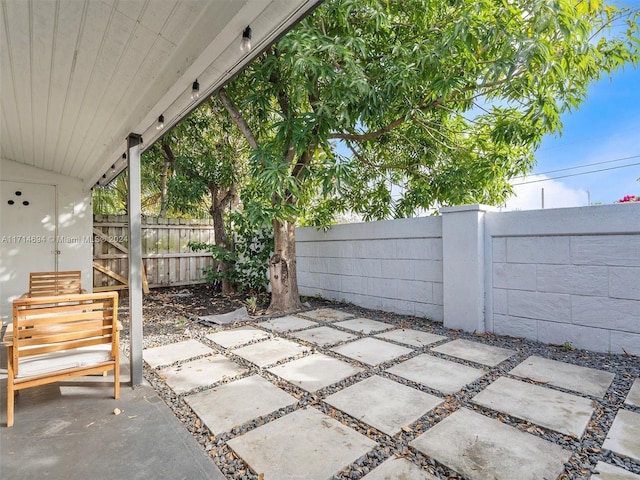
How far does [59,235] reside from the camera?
213 inches

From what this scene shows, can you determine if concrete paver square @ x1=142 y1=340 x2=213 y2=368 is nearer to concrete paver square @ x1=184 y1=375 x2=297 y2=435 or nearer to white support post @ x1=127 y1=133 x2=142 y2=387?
white support post @ x1=127 y1=133 x2=142 y2=387

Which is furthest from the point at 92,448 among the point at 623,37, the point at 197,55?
the point at 623,37

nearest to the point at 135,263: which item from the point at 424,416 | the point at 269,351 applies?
the point at 269,351

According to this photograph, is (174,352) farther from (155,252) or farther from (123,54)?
(155,252)

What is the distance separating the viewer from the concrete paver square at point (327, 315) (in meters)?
4.50

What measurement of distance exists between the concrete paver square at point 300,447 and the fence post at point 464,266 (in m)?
2.50

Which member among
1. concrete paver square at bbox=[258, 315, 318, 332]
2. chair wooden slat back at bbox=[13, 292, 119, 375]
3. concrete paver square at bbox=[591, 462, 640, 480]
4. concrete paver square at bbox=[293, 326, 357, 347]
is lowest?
concrete paver square at bbox=[258, 315, 318, 332]

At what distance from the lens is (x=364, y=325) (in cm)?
414

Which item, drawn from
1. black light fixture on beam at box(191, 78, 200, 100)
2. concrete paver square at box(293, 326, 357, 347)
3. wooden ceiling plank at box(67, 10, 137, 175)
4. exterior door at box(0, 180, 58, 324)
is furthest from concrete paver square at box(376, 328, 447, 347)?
exterior door at box(0, 180, 58, 324)

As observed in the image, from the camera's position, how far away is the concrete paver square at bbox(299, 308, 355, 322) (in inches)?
177

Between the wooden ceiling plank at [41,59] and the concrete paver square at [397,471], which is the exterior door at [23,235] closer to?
the wooden ceiling plank at [41,59]

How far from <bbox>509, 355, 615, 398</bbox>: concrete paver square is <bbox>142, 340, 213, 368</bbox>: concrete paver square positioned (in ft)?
9.36

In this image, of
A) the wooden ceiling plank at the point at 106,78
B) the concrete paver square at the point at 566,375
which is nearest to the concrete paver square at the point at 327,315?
the concrete paver square at the point at 566,375

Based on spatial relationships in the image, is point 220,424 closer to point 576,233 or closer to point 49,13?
point 49,13
